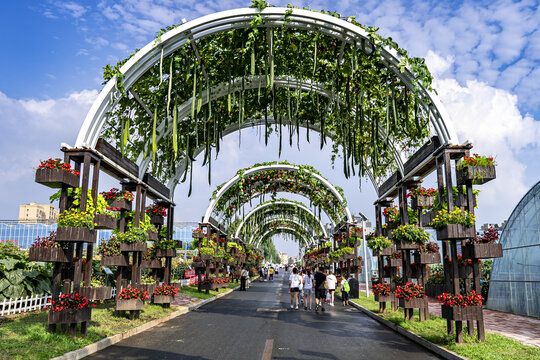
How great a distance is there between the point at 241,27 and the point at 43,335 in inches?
299

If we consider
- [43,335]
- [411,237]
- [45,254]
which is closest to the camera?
[43,335]

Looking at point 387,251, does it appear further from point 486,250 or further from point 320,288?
point 486,250

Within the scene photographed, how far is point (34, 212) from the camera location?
129 metres

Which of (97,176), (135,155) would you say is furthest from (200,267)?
A: (97,176)

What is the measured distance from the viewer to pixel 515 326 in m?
11.6

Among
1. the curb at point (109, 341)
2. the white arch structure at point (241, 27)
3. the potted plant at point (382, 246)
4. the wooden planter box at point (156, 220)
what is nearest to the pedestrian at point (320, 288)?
the potted plant at point (382, 246)

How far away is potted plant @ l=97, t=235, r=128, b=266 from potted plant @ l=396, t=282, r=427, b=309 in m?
7.76

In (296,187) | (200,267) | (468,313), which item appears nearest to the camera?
(468,313)

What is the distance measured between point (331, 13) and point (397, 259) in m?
8.54

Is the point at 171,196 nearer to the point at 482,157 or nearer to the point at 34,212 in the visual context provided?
the point at 482,157

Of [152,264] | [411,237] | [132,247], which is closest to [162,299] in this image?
[152,264]

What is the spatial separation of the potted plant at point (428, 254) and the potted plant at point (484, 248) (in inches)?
79.9

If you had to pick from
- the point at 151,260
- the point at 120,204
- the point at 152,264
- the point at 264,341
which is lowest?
the point at 264,341

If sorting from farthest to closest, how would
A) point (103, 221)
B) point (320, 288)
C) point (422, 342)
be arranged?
point (320, 288), point (103, 221), point (422, 342)
